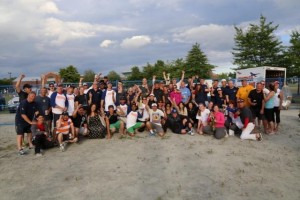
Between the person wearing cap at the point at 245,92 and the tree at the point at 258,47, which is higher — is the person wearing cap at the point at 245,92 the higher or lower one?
the lower one

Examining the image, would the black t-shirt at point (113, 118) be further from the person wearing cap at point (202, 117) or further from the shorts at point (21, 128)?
the person wearing cap at point (202, 117)

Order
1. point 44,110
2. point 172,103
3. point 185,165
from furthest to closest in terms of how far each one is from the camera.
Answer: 1. point 172,103
2. point 44,110
3. point 185,165

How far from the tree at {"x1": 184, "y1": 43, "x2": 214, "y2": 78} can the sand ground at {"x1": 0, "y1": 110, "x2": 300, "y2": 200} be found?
30184 millimetres

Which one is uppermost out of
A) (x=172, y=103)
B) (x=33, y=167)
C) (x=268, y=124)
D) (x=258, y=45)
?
(x=258, y=45)

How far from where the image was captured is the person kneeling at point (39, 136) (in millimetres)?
7031

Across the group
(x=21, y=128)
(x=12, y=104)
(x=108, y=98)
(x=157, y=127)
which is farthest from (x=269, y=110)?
(x=12, y=104)

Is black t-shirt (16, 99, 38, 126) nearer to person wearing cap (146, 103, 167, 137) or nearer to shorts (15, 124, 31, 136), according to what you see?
shorts (15, 124, 31, 136)

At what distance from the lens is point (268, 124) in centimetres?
899

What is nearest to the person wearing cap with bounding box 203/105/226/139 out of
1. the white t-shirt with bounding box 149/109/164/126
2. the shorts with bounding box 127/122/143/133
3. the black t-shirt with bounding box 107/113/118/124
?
the white t-shirt with bounding box 149/109/164/126

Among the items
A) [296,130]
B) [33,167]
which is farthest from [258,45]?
[33,167]

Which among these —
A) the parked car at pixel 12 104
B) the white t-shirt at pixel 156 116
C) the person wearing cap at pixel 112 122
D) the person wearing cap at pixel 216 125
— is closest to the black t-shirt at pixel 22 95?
the person wearing cap at pixel 112 122

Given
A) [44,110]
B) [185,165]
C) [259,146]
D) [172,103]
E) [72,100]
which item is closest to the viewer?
[185,165]

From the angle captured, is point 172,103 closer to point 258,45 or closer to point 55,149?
point 55,149

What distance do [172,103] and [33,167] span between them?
5391 millimetres
